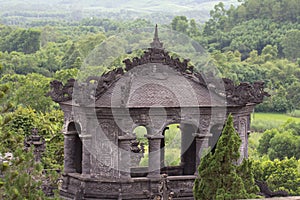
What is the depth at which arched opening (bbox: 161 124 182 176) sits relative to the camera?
71.1 feet

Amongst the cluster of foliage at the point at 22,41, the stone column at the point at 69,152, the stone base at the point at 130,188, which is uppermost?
the stone column at the point at 69,152

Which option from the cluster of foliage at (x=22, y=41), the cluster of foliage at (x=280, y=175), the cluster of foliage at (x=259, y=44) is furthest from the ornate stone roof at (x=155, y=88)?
the cluster of foliage at (x=22, y=41)

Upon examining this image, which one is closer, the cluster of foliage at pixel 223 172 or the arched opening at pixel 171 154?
the cluster of foliage at pixel 223 172

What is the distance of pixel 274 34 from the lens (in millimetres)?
113500

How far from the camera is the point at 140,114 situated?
19.0 meters

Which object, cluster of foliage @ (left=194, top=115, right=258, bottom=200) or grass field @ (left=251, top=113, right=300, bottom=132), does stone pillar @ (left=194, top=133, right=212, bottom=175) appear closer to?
cluster of foliage @ (left=194, top=115, right=258, bottom=200)

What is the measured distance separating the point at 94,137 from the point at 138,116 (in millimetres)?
1389

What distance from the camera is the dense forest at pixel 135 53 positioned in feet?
54.7

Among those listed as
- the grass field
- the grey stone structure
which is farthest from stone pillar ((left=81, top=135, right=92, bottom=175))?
the grass field

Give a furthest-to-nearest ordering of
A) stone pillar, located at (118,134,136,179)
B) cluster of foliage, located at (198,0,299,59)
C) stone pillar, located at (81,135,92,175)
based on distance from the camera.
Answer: cluster of foliage, located at (198,0,299,59), stone pillar, located at (81,135,92,175), stone pillar, located at (118,134,136,179)

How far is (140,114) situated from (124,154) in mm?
1205

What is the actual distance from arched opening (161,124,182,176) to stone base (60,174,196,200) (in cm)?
180

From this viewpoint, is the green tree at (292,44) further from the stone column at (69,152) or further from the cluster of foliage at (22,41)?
the stone column at (69,152)

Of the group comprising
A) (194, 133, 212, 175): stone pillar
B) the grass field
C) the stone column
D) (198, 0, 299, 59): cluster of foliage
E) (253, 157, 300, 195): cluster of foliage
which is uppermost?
(194, 133, 212, 175): stone pillar
